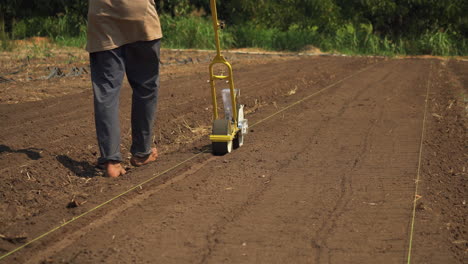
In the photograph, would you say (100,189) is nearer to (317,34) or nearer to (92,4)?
(92,4)

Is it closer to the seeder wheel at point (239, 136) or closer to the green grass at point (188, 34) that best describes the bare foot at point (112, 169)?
the seeder wheel at point (239, 136)

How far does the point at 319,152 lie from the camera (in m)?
5.98

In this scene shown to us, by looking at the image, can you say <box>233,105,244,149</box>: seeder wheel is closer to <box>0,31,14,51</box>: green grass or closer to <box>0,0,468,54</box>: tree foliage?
<box>0,31,14,51</box>: green grass

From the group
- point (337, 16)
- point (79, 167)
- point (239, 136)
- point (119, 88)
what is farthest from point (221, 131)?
point (337, 16)

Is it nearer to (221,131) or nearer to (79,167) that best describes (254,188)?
(221,131)

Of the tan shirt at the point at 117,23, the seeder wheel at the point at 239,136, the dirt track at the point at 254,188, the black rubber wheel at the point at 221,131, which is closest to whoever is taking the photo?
the dirt track at the point at 254,188

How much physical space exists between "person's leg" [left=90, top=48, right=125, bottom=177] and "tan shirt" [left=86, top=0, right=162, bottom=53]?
92 millimetres

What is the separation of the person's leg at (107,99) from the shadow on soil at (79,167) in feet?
0.90

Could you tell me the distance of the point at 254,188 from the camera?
15.7 feet

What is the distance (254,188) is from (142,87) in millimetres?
1427

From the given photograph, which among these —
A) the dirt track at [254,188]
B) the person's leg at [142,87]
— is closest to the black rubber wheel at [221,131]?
the dirt track at [254,188]

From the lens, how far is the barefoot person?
509cm

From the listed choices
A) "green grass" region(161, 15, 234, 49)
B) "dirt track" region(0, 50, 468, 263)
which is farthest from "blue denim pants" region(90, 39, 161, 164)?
"green grass" region(161, 15, 234, 49)

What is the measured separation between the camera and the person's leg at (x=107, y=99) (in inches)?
201
